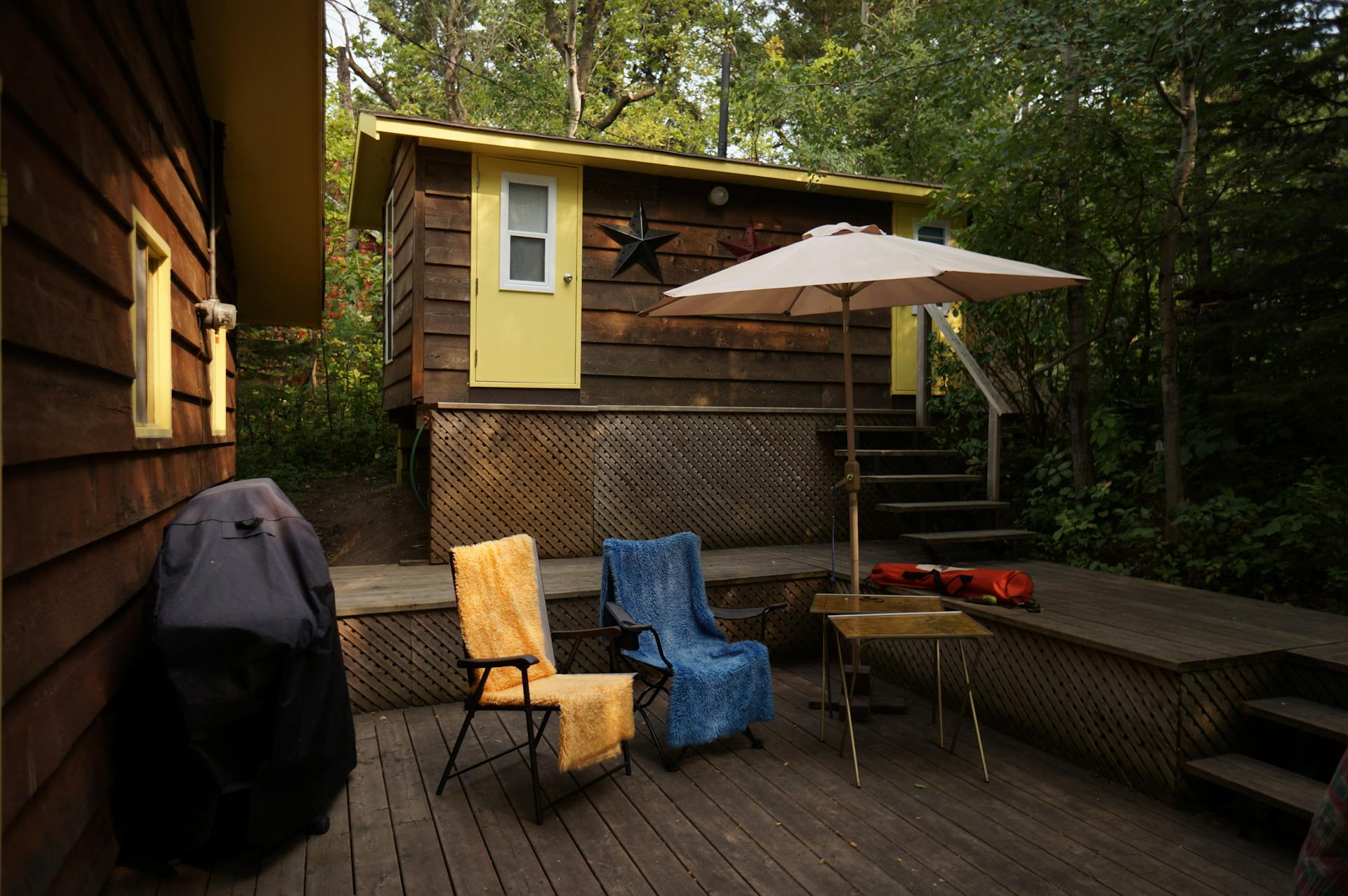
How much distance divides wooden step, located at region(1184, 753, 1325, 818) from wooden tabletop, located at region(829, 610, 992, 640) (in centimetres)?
86

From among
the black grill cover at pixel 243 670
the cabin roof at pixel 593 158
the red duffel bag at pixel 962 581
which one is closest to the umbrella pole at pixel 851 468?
the red duffel bag at pixel 962 581

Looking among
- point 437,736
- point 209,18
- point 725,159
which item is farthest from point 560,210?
point 437,736

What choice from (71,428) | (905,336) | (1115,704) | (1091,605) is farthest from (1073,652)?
(905,336)

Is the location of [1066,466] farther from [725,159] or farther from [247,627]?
[247,627]

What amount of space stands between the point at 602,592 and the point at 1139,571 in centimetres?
340

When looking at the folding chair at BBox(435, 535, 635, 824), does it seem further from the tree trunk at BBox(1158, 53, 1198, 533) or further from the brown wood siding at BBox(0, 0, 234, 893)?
the tree trunk at BBox(1158, 53, 1198, 533)

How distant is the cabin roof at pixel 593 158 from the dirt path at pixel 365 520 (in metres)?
3.04

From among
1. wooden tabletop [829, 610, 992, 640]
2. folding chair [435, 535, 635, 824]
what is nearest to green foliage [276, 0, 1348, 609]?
wooden tabletop [829, 610, 992, 640]

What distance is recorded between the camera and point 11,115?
1665 millimetres

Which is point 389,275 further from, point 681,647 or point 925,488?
point 681,647

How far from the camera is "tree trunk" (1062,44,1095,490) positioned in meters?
5.68

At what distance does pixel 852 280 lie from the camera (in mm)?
3424

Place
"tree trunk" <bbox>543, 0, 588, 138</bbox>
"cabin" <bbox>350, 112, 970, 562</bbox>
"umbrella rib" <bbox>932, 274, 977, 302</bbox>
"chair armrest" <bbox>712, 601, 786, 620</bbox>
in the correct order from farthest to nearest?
"tree trunk" <bbox>543, 0, 588, 138</bbox> < "cabin" <bbox>350, 112, 970, 562</bbox> < "umbrella rib" <bbox>932, 274, 977, 302</bbox> < "chair armrest" <bbox>712, 601, 786, 620</bbox>

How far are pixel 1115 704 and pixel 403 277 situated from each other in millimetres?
5935
